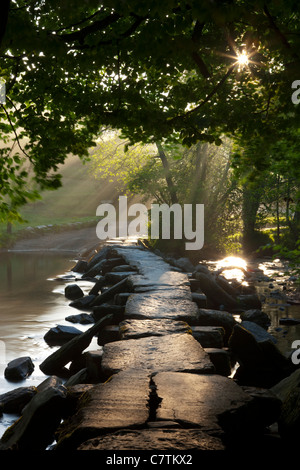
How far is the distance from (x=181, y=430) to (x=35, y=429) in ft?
5.00

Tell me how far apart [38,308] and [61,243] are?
20.8m

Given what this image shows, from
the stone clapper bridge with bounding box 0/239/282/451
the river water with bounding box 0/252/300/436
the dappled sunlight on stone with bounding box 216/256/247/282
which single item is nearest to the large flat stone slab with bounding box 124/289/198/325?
the stone clapper bridge with bounding box 0/239/282/451

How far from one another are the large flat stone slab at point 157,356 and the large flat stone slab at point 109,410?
412 mm

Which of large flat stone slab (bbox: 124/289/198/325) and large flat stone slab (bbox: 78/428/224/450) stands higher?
large flat stone slab (bbox: 124/289/198/325)

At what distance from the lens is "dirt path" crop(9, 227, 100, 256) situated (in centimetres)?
3105

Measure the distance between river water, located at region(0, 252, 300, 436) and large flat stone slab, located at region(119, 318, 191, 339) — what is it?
1556 millimetres

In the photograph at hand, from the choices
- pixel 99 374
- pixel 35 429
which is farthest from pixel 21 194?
pixel 35 429

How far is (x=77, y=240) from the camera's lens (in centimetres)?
3372

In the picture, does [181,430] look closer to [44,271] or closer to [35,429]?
[35,429]

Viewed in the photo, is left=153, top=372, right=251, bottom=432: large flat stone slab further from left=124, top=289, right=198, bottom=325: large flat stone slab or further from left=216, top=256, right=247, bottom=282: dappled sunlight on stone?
left=216, top=256, right=247, bottom=282: dappled sunlight on stone

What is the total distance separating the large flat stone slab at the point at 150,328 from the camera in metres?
6.63

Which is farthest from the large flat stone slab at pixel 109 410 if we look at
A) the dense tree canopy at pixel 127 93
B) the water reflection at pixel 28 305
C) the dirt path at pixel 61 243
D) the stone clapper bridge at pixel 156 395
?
the dirt path at pixel 61 243

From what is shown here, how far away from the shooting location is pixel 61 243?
33.1 metres

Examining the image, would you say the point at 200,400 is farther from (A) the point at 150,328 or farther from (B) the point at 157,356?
(A) the point at 150,328
